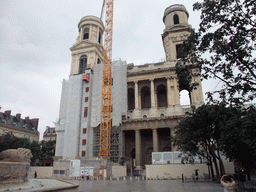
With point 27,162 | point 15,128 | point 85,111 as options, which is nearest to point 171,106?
point 85,111

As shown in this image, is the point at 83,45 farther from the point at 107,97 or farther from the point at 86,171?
the point at 86,171

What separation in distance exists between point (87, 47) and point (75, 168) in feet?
100

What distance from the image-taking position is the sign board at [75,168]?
33.3 meters

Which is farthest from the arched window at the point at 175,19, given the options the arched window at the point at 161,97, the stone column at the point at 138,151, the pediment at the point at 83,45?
the stone column at the point at 138,151

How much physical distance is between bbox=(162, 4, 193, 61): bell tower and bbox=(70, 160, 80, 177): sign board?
29980mm

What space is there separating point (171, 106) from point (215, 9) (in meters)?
28.9

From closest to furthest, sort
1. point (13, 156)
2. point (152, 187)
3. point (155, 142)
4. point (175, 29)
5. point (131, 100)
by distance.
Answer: point (13, 156) < point (152, 187) < point (155, 142) < point (175, 29) < point (131, 100)

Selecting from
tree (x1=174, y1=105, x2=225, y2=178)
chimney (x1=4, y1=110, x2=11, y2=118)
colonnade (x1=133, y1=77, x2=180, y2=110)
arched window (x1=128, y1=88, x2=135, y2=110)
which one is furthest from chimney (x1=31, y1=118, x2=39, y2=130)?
tree (x1=174, y1=105, x2=225, y2=178)

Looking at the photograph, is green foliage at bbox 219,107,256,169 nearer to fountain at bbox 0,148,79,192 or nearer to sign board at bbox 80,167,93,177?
fountain at bbox 0,148,79,192

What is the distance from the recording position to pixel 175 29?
48.4m

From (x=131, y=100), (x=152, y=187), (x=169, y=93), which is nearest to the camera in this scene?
(x=152, y=187)

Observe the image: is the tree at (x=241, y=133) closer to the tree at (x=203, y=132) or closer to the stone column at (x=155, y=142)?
the tree at (x=203, y=132)

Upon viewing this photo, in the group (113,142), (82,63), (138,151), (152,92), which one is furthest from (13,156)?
(82,63)

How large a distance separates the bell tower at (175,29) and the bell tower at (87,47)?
1782 centimetres
